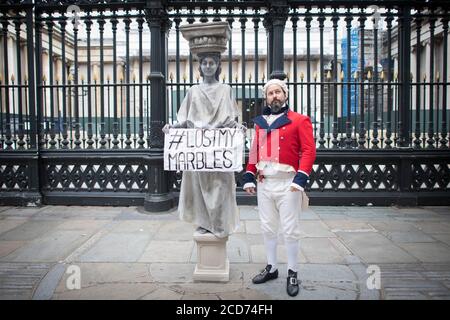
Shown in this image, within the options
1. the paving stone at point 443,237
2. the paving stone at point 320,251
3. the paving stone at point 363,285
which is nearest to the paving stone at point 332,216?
the paving stone at point 320,251

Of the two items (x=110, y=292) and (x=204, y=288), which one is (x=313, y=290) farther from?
(x=110, y=292)

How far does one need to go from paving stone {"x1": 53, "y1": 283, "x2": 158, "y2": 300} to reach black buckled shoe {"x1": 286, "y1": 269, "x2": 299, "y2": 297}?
52.9 inches

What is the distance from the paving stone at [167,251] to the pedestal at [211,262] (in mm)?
665

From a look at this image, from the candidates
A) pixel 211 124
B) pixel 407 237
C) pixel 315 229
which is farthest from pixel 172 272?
pixel 407 237

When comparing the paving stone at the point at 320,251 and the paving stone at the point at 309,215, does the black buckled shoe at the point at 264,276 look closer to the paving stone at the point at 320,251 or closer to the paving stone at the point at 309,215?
the paving stone at the point at 320,251

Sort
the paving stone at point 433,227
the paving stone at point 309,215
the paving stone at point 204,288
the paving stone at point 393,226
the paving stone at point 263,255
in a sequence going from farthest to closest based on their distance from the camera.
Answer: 1. the paving stone at point 309,215
2. the paving stone at point 393,226
3. the paving stone at point 433,227
4. the paving stone at point 263,255
5. the paving stone at point 204,288

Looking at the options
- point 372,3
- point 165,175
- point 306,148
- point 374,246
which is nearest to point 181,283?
point 306,148

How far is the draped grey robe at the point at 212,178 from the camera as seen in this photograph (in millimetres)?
4016

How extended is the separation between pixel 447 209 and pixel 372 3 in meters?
4.18

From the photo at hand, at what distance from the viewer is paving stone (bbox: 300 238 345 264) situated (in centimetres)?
475

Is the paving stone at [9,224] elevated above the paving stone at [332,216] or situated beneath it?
elevated above

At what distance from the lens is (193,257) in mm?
4855

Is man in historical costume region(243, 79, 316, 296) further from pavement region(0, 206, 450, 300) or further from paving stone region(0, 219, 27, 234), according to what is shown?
paving stone region(0, 219, 27, 234)

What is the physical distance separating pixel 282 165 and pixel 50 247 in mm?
3421
